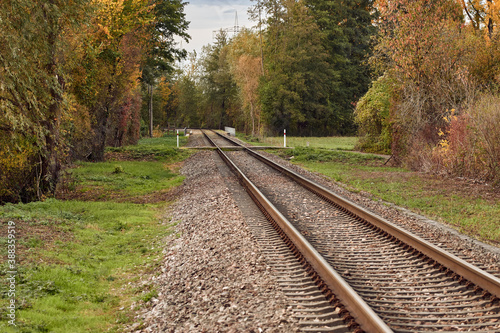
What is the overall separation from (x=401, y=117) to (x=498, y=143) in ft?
19.1

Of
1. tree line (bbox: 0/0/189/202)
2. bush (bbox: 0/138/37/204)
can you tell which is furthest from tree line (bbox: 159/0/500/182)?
bush (bbox: 0/138/37/204)

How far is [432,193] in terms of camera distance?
452 inches

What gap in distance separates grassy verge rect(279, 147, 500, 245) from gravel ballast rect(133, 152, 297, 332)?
4.33 m

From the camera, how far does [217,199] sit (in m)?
11.0

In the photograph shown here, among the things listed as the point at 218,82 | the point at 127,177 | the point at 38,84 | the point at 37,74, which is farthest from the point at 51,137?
the point at 218,82

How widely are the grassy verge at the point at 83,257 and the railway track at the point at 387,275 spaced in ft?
8.45

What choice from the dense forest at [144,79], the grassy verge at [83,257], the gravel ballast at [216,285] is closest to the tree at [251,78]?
the dense forest at [144,79]

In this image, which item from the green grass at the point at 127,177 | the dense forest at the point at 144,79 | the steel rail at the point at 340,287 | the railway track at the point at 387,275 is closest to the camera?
the steel rail at the point at 340,287

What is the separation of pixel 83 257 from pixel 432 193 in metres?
9.04

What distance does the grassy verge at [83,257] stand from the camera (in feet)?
16.7

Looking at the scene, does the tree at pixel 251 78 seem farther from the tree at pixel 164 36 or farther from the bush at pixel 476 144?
the bush at pixel 476 144

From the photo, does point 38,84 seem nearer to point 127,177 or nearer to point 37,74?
point 37,74

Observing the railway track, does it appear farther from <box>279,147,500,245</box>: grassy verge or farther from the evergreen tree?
the evergreen tree

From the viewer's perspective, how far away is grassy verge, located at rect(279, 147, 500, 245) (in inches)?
330
